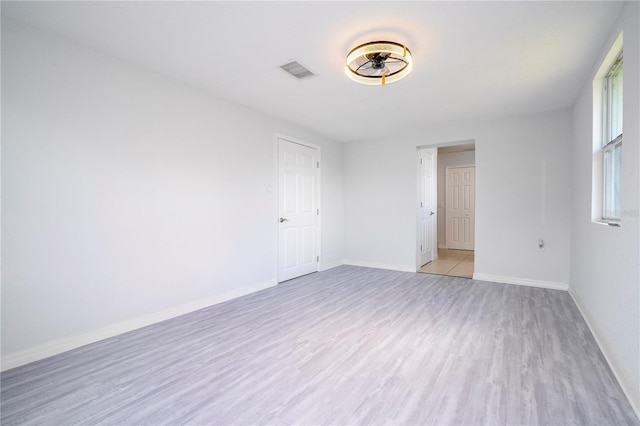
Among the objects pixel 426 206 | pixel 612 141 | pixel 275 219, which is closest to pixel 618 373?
pixel 612 141

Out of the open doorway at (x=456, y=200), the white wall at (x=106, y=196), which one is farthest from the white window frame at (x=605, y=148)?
the open doorway at (x=456, y=200)

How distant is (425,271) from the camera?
5.16 m

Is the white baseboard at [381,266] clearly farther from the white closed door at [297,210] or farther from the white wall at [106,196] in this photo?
the white wall at [106,196]

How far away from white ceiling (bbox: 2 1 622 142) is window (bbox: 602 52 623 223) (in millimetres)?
282

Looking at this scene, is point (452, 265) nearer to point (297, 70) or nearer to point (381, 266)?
point (381, 266)

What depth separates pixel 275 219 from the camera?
4.35 metres

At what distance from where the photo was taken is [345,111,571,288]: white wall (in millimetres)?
4055

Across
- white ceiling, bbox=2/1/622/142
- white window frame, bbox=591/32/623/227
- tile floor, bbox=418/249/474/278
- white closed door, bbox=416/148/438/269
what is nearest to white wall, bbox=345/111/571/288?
white closed door, bbox=416/148/438/269

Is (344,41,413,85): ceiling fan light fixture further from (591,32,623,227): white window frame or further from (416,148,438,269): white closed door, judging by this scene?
(416,148,438,269): white closed door

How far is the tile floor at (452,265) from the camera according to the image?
507 centimetres

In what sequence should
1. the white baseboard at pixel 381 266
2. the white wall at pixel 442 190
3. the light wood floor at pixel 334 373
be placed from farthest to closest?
the white wall at pixel 442 190, the white baseboard at pixel 381 266, the light wood floor at pixel 334 373

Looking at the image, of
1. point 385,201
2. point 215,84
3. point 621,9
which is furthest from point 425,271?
point 215,84

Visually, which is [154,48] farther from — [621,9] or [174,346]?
[621,9]

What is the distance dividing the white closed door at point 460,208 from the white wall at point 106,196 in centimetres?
595
